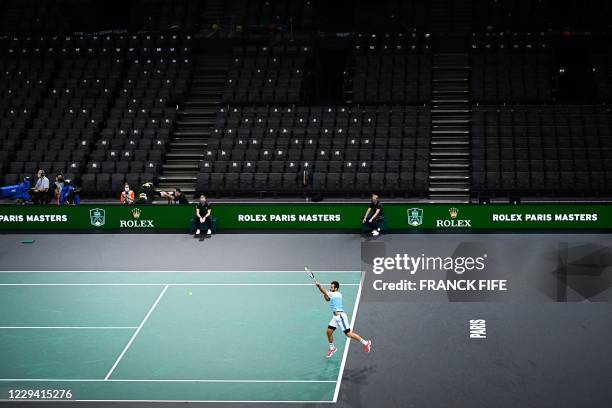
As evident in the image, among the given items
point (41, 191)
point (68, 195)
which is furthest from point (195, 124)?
point (41, 191)

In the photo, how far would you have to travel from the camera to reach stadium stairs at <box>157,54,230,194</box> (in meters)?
35.6

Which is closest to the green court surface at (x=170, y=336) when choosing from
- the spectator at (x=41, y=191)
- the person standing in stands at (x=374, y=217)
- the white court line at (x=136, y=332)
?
the white court line at (x=136, y=332)

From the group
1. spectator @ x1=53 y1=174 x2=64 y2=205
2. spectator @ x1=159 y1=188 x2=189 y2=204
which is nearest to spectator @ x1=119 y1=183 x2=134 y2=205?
spectator @ x1=159 y1=188 x2=189 y2=204

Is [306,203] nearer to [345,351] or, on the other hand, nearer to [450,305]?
[450,305]

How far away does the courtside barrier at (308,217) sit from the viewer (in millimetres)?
28516

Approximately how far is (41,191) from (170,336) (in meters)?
14.4

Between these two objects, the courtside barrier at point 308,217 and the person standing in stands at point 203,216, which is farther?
the person standing in stands at point 203,216

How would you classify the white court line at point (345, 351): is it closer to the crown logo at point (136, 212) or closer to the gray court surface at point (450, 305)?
the gray court surface at point (450, 305)

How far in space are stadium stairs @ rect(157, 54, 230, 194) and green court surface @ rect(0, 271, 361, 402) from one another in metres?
11.0

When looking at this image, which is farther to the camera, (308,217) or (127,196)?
(127,196)

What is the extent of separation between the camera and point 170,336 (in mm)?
19859

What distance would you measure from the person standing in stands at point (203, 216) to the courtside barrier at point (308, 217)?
0.43m

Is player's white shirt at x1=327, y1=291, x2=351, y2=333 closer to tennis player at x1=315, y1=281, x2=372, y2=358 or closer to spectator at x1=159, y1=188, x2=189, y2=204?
tennis player at x1=315, y1=281, x2=372, y2=358

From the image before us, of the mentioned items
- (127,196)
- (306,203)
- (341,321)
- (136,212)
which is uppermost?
(127,196)
